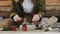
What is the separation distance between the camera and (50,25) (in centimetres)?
119

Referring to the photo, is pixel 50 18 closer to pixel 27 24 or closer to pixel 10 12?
pixel 27 24

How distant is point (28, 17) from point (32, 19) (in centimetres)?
4

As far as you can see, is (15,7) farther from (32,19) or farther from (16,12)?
(32,19)

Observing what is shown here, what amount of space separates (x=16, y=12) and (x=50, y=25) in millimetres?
314

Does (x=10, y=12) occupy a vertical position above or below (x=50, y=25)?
above

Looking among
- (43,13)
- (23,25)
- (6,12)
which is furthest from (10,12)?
(43,13)

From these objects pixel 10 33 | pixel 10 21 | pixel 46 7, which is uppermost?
pixel 46 7

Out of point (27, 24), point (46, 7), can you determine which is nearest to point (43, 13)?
point (46, 7)

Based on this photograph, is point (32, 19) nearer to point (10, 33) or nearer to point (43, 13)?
point (43, 13)

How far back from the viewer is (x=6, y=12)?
3.85ft

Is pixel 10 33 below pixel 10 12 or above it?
below

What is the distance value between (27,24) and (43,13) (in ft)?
0.55

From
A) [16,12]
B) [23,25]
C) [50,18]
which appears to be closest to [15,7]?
[16,12]

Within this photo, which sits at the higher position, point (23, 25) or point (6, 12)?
point (6, 12)
